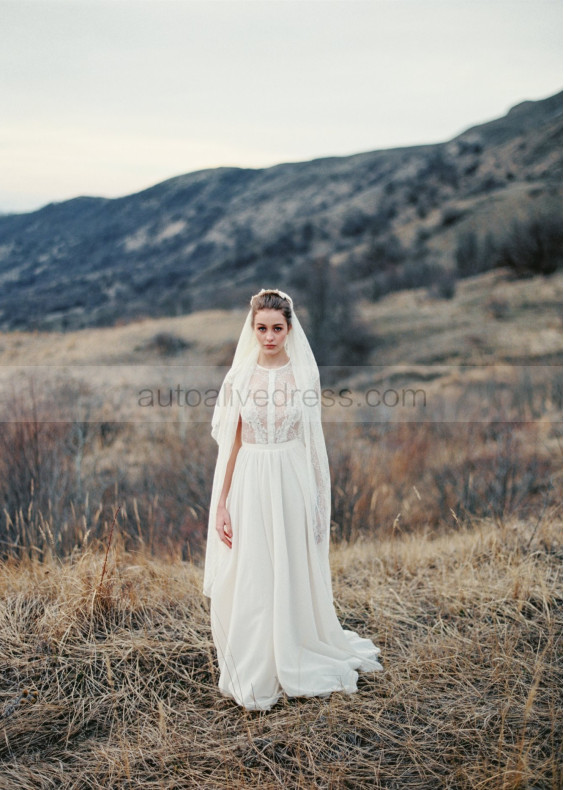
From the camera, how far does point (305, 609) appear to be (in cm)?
283

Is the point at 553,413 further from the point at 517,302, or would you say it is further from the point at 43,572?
the point at 517,302

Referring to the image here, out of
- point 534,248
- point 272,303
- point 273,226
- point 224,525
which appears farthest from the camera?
point 273,226

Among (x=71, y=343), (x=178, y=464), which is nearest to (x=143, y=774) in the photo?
(x=178, y=464)

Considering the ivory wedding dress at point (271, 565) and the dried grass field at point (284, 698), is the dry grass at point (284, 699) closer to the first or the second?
the dried grass field at point (284, 698)

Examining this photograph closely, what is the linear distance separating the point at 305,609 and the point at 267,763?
2.09ft

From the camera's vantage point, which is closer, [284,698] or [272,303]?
[272,303]

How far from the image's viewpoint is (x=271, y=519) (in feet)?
9.11

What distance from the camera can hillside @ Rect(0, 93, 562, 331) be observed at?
16.8 meters

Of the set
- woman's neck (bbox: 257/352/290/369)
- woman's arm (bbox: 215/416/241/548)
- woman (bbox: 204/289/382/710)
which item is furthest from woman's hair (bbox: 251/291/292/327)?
woman's arm (bbox: 215/416/241/548)

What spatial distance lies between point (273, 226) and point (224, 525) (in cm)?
4931

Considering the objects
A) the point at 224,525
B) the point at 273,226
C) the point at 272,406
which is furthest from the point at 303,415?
the point at 273,226

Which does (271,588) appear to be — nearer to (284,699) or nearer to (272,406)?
(284,699)

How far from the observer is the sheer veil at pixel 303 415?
2.79 metres

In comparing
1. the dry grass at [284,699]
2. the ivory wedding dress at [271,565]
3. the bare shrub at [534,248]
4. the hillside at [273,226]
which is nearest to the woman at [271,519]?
the ivory wedding dress at [271,565]
